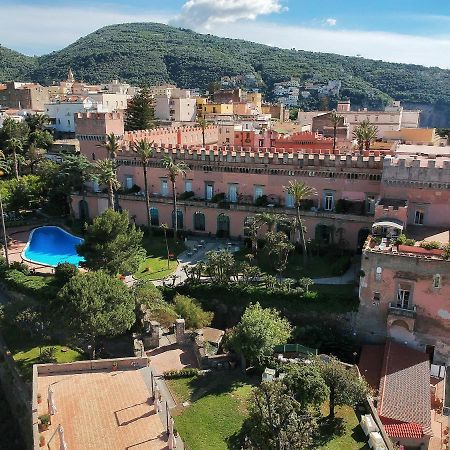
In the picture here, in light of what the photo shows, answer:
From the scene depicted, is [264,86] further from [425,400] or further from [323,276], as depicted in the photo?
[425,400]

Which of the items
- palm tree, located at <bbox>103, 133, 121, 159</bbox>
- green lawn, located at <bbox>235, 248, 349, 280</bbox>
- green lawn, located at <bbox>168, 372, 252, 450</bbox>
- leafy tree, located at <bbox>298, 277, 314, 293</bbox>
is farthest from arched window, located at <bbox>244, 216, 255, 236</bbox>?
green lawn, located at <bbox>168, 372, 252, 450</bbox>

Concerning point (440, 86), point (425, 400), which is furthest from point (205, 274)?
point (440, 86)

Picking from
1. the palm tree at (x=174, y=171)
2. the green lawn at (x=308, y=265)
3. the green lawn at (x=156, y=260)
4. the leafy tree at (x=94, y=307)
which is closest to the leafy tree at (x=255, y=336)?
the leafy tree at (x=94, y=307)

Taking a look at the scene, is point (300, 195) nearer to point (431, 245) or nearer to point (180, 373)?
point (431, 245)

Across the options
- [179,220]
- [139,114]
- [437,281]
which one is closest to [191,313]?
[437,281]

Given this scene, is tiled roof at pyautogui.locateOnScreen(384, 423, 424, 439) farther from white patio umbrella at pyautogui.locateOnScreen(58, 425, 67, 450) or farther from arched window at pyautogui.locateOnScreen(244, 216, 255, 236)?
arched window at pyautogui.locateOnScreen(244, 216, 255, 236)

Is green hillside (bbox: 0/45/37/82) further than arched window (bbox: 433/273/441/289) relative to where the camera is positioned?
Yes
